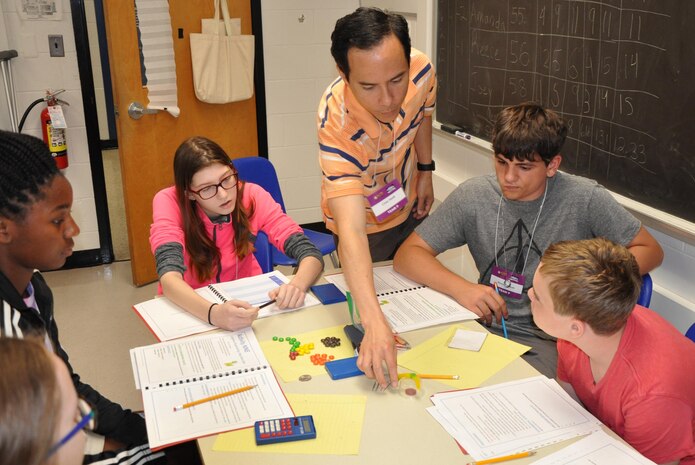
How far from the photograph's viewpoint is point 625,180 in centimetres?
225

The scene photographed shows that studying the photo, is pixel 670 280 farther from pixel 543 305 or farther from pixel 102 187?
pixel 102 187

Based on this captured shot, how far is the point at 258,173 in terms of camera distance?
3.11 m

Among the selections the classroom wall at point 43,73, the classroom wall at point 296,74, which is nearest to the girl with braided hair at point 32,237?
the classroom wall at point 43,73

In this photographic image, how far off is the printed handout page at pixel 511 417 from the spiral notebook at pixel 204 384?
0.37m

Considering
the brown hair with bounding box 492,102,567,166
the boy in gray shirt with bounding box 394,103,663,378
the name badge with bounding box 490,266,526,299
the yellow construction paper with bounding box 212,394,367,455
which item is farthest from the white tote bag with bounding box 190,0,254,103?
the yellow construction paper with bounding box 212,394,367,455

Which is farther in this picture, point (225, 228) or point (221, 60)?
point (221, 60)

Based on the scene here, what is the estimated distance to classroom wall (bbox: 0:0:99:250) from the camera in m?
3.80

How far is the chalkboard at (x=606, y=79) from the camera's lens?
1979mm

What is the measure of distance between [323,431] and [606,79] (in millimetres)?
1657

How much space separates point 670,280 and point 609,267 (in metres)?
0.84

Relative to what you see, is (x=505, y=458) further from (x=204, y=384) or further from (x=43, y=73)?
(x=43, y=73)

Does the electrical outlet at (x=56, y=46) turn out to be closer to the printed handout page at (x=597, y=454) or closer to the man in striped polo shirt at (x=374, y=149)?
the man in striped polo shirt at (x=374, y=149)

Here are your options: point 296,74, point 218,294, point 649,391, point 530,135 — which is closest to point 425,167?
point 530,135

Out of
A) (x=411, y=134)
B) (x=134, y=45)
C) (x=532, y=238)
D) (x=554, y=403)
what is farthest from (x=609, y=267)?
(x=134, y=45)
